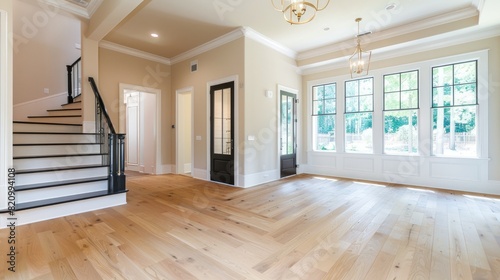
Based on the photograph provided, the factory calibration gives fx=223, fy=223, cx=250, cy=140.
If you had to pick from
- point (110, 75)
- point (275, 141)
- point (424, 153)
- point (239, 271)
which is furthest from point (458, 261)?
point (110, 75)

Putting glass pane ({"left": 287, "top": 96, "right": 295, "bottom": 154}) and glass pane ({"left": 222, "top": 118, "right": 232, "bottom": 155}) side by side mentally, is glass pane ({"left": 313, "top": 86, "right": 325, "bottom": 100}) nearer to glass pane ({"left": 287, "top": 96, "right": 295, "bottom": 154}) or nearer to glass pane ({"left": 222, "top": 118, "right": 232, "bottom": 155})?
glass pane ({"left": 287, "top": 96, "right": 295, "bottom": 154})

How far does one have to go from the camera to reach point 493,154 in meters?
4.23

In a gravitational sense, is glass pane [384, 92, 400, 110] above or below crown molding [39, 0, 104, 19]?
below

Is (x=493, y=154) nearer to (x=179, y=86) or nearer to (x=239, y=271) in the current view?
(x=239, y=271)

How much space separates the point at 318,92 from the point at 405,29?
2.40 m

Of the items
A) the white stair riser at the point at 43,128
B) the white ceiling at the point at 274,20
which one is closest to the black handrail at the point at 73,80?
the white ceiling at the point at 274,20

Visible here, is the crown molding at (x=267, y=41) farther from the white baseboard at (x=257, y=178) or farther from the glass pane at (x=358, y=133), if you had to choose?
the white baseboard at (x=257, y=178)

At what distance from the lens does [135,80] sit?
5922 mm

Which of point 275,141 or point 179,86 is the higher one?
point 179,86

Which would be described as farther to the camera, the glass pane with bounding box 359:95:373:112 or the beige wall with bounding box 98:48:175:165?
the glass pane with bounding box 359:95:373:112

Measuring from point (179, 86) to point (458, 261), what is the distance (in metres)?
6.37

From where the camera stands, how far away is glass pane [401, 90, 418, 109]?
5012 mm

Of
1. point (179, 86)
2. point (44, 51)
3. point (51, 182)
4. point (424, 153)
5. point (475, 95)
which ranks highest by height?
point (44, 51)

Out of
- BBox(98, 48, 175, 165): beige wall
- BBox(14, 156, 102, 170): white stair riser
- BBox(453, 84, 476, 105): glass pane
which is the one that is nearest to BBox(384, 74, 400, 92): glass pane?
BBox(453, 84, 476, 105): glass pane
